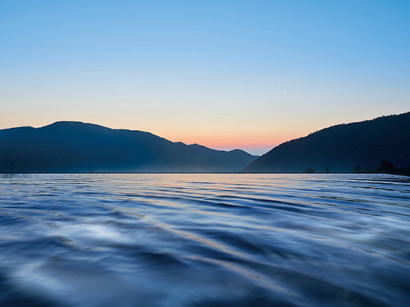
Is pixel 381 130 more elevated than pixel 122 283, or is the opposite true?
pixel 381 130

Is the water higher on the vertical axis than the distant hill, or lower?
lower

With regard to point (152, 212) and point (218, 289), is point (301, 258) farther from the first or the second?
point (152, 212)

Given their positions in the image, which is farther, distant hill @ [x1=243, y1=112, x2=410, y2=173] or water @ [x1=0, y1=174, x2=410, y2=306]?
distant hill @ [x1=243, y1=112, x2=410, y2=173]

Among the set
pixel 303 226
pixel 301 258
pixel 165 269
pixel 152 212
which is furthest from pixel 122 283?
pixel 152 212

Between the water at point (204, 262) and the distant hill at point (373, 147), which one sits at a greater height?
the distant hill at point (373, 147)

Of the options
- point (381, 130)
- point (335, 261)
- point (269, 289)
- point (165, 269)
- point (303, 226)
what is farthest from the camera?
point (381, 130)

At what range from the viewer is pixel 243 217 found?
Result: 8172mm

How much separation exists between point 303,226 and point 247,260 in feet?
10.3

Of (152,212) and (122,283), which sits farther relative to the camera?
(152,212)

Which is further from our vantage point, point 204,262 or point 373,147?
point 373,147

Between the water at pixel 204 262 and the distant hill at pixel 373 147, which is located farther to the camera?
the distant hill at pixel 373 147

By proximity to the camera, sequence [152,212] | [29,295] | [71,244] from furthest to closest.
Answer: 1. [152,212]
2. [71,244]
3. [29,295]

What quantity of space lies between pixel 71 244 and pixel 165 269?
2.13m

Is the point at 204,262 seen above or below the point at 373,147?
below
